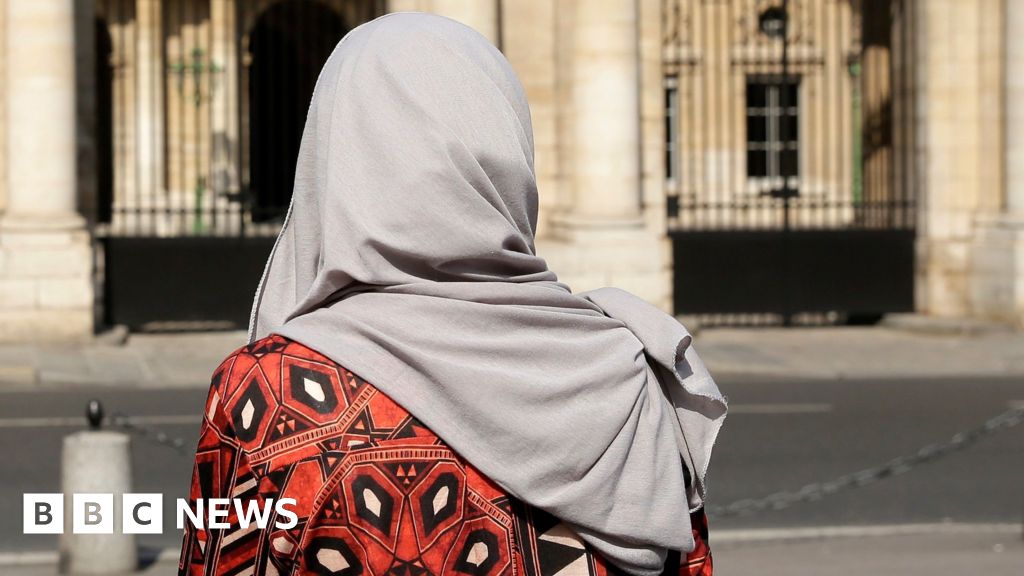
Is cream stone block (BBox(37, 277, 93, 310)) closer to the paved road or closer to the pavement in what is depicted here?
the pavement

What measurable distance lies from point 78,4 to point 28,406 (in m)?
5.51

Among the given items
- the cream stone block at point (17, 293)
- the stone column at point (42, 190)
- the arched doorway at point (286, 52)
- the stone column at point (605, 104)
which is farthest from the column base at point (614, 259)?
the arched doorway at point (286, 52)

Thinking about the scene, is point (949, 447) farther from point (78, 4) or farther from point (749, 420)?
point (78, 4)

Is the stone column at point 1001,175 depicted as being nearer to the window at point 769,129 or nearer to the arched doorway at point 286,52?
the window at point 769,129

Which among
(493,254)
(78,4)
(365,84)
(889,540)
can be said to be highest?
(78,4)

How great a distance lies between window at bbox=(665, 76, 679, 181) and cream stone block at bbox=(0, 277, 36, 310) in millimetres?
8044

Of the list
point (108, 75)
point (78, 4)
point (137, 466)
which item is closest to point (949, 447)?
point (137, 466)

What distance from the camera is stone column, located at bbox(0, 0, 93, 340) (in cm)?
1480

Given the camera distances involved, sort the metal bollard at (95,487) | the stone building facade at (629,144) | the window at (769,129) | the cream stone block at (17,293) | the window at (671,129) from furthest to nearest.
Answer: the window at (671,129), the window at (769,129), the stone building facade at (629,144), the cream stone block at (17,293), the metal bollard at (95,487)

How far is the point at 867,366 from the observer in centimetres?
1443

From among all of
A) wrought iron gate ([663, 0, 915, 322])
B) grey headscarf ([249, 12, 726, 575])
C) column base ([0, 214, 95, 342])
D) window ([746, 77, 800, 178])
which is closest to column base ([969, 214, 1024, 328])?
wrought iron gate ([663, 0, 915, 322])

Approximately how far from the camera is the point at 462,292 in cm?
183

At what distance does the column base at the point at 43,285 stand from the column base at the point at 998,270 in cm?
903

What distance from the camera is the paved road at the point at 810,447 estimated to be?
26.4 ft
